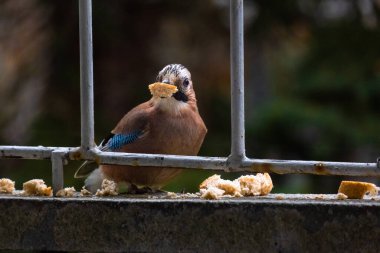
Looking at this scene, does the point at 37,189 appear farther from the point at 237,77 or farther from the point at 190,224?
the point at 237,77

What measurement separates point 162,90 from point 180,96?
30cm

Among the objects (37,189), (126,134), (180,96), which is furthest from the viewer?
(180,96)

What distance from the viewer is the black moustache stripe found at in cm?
540

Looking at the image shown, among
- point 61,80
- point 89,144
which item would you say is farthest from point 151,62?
point 89,144

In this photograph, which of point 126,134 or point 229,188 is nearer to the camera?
point 229,188

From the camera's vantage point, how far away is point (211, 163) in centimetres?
331

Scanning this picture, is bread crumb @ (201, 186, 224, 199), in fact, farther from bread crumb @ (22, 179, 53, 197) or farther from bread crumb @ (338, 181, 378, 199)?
bread crumb @ (22, 179, 53, 197)

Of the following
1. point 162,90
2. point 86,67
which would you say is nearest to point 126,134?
point 162,90

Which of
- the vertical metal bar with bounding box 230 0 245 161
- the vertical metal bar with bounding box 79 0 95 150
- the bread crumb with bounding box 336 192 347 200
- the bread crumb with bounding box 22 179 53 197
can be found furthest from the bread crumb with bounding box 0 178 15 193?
the bread crumb with bounding box 336 192 347 200

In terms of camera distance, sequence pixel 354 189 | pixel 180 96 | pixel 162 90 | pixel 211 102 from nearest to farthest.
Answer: pixel 354 189, pixel 162 90, pixel 180 96, pixel 211 102

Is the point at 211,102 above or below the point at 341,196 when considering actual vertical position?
above

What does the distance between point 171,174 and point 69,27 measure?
7113mm

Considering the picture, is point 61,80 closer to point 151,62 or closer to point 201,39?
point 151,62

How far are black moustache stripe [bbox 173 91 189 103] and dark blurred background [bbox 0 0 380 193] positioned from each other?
4.84 meters
